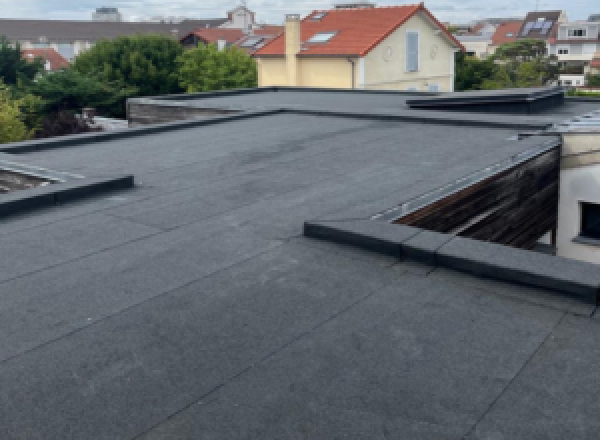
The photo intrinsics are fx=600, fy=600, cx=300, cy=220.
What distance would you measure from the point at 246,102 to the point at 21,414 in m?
16.4

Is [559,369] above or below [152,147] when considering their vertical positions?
below

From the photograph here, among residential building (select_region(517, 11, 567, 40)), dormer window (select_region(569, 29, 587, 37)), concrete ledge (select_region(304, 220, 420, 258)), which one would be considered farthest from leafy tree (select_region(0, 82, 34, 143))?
residential building (select_region(517, 11, 567, 40))

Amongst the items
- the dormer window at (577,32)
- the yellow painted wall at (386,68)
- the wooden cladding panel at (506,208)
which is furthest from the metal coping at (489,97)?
the dormer window at (577,32)

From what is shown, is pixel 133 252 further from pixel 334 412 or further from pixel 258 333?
pixel 334 412

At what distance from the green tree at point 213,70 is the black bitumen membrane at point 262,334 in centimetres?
3452

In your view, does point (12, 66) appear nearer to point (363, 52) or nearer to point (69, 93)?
point (69, 93)

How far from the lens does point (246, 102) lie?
1897 centimetres

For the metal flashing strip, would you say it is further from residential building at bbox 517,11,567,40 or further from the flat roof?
residential building at bbox 517,11,567,40

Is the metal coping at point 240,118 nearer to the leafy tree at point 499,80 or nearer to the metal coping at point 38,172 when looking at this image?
the metal coping at point 38,172

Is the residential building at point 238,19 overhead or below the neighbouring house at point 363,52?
overhead

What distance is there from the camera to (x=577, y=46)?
251 ft

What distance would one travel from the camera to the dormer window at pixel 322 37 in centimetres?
3350

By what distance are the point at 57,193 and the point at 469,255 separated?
5.16 metres

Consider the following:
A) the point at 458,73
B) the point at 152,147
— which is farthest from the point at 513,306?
the point at 458,73
